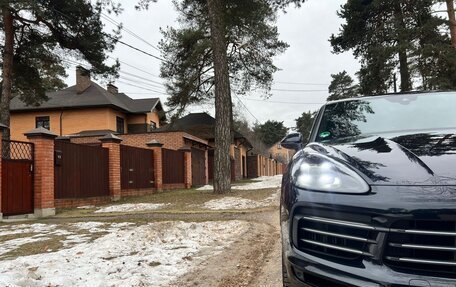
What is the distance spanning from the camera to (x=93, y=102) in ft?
104

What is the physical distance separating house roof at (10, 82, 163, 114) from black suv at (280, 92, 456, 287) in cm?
3016

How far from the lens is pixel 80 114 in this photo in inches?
1266

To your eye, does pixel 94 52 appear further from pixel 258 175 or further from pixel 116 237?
pixel 258 175

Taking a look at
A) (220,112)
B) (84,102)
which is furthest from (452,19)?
(84,102)

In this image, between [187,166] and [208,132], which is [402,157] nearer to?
[187,166]

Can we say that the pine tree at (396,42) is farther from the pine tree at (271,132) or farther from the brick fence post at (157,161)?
the pine tree at (271,132)

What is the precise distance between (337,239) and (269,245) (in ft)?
14.0

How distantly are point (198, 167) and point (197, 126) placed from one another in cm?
985

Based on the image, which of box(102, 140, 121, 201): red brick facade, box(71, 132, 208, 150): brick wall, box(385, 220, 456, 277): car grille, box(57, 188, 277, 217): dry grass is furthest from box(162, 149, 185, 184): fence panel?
box(385, 220, 456, 277): car grille

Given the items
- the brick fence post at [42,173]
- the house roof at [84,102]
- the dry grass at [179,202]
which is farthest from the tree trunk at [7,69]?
the house roof at [84,102]

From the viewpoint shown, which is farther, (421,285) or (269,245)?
A: (269,245)

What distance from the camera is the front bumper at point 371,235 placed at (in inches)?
76.7

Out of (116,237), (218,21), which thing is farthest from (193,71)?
(116,237)

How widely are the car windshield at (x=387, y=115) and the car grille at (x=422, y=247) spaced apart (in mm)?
1426
